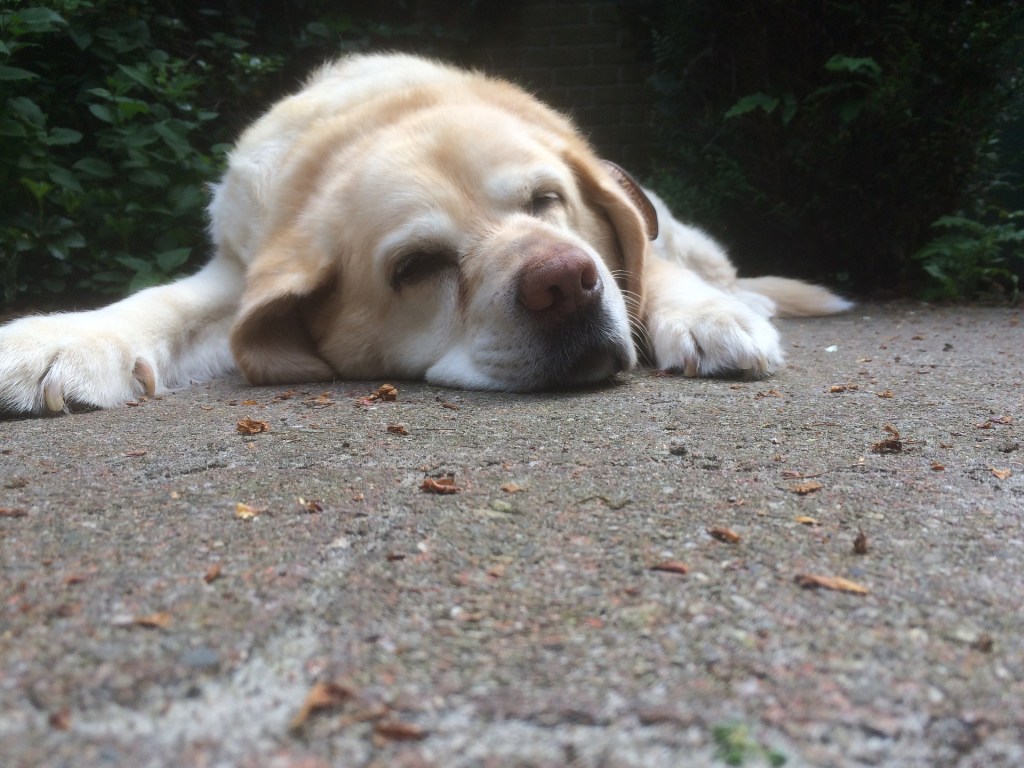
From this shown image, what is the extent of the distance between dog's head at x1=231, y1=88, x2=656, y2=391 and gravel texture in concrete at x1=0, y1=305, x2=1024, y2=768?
0.58 m

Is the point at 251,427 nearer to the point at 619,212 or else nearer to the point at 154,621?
the point at 154,621

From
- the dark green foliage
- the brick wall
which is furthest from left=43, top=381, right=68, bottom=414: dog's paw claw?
the brick wall

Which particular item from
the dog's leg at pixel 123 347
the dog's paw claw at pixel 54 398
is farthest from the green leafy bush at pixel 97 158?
the dog's paw claw at pixel 54 398

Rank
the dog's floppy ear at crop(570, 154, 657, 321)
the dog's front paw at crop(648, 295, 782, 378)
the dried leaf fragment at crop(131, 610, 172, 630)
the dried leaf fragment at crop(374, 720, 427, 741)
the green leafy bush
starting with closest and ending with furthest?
the dried leaf fragment at crop(374, 720, 427, 741), the dried leaf fragment at crop(131, 610, 172, 630), the dog's front paw at crop(648, 295, 782, 378), the dog's floppy ear at crop(570, 154, 657, 321), the green leafy bush

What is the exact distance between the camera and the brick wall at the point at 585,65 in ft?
23.9

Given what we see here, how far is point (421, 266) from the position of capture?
2.74 m

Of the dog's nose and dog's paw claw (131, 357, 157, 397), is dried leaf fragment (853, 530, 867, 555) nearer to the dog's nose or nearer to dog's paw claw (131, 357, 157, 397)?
the dog's nose

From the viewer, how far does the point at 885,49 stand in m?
5.21

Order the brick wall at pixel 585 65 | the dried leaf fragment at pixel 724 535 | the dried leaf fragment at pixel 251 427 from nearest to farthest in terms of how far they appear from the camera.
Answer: the dried leaf fragment at pixel 724 535 < the dried leaf fragment at pixel 251 427 < the brick wall at pixel 585 65

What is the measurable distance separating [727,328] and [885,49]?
11.9 ft

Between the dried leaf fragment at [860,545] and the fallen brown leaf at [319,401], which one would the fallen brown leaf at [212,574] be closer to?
the dried leaf fragment at [860,545]

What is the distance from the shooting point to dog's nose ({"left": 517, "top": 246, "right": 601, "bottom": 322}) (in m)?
2.35

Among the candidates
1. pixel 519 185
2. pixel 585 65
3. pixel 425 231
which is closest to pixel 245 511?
pixel 425 231

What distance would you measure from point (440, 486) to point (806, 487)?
61cm
